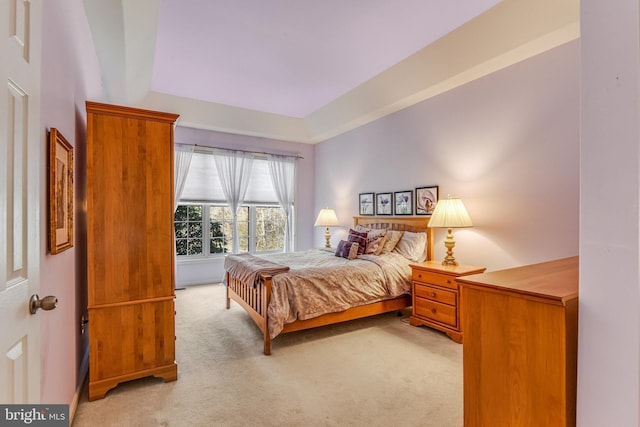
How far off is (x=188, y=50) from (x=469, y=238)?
3.83m

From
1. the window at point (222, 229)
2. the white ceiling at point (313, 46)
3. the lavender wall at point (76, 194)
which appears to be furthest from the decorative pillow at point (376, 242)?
the lavender wall at point (76, 194)

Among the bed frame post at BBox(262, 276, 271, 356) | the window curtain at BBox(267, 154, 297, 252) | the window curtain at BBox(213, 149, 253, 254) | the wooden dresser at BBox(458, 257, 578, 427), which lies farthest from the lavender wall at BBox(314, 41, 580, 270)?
the window curtain at BBox(213, 149, 253, 254)

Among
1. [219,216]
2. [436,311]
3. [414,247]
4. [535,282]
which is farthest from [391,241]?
[219,216]

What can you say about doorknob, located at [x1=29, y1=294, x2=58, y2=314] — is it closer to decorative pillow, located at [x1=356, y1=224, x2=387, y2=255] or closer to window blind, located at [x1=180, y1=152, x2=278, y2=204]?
decorative pillow, located at [x1=356, y1=224, x2=387, y2=255]

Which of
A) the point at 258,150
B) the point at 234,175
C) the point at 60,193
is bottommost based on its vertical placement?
the point at 60,193

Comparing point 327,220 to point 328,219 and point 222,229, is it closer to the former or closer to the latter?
point 328,219

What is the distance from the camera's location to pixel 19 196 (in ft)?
3.08

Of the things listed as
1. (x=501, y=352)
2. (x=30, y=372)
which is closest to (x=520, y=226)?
(x=501, y=352)

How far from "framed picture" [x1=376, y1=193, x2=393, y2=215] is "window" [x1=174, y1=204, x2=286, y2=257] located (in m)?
2.27

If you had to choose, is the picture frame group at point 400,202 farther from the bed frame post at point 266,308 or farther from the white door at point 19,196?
the white door at point 19,196

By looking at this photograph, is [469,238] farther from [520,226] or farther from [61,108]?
[61,108]

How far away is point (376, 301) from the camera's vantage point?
3.47 m

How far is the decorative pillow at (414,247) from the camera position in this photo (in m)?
3.86

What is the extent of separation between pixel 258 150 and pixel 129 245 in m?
4.06
